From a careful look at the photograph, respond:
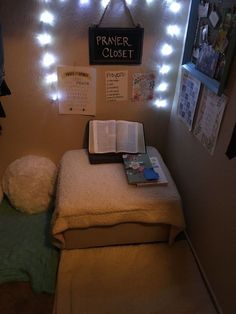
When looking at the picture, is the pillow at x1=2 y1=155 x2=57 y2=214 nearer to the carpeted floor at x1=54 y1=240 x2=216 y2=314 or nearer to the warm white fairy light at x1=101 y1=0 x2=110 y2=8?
the carpeted floor at x1=54 y1=240 x2=216 y2=314

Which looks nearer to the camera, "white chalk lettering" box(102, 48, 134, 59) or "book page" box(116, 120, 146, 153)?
"white chalk lettering" box(102, 48, 134, 59)

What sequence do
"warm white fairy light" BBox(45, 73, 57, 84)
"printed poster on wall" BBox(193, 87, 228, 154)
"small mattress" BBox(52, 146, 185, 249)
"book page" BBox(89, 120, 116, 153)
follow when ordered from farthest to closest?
"book page" BBox(89, 120, 116, 153), "warm white fairy light" BBox(45, 73, 57, 84), "small mattress" BBox(52, 146, 185, 249), "printed poster on wall" BBox(193, 87, 228, 154)

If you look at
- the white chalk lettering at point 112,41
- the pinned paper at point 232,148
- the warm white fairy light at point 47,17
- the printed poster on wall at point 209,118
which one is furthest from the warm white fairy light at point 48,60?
the pinned paper at point 232,148

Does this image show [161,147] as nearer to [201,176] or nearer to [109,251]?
[201,176]

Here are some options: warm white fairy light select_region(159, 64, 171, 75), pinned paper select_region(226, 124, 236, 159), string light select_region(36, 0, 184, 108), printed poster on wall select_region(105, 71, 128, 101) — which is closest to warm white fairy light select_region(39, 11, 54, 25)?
string light select_region(36, 0, 184, 108)

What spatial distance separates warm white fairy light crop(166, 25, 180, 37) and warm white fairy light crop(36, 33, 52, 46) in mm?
702

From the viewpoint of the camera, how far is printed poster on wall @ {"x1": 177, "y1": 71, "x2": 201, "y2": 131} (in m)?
1.40

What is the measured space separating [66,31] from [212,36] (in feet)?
2.65

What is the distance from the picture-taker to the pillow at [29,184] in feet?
5.65

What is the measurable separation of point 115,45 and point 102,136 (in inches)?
22.6

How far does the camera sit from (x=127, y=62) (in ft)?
5.17

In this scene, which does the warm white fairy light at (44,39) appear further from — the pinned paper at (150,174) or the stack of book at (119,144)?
the pinned paper at (150,174)

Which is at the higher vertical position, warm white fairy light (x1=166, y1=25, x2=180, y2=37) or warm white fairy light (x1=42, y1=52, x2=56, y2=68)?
warm white fairy light (x1=166, y1=25, x2=180, y2=37)

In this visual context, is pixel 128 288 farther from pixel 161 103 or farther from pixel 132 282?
pixel 161 103
